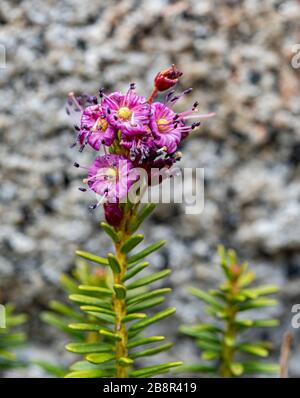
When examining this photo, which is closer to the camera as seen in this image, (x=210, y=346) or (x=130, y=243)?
(x=130, y=243)

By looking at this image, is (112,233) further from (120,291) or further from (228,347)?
(228,347)

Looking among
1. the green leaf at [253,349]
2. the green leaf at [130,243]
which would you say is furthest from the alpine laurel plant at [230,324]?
the green leaf at [130,243]

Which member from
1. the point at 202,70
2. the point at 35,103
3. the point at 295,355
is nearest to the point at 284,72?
the point at 202,70

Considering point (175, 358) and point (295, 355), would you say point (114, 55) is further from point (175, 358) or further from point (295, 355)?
point (295, 355)

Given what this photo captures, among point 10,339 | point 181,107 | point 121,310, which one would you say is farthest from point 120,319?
point 181,107

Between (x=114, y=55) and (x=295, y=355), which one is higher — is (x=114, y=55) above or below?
above
